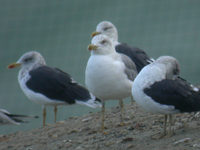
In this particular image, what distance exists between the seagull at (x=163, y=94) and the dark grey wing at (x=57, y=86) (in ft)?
5.80

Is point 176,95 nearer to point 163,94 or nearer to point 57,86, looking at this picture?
point 163,94

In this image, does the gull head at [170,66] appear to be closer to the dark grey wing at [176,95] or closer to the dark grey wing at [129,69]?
the dark grey wing at [176,95]

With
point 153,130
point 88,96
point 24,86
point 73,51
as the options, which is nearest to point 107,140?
point 153,130

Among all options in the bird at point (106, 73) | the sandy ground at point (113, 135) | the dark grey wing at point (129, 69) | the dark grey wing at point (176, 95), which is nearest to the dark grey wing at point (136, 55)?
the sandy ground at point (113, 135)

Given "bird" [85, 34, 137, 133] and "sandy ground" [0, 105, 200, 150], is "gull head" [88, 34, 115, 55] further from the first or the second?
"sandy ground" [0, 105, 200, 150]

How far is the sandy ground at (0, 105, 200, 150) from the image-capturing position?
5.04 m

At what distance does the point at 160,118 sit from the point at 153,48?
8158 mm

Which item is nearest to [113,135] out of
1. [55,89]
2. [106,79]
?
[106,79]

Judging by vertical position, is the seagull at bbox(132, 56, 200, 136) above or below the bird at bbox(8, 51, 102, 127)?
below

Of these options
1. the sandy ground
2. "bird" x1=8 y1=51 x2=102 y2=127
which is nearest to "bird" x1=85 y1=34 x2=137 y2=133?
the sandy ground

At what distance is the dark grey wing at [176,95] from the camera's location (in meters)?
5.02

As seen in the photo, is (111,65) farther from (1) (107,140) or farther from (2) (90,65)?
(1) (107,140)

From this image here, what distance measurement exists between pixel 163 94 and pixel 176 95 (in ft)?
0.35

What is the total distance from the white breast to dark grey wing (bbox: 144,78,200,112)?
0.81 meters
